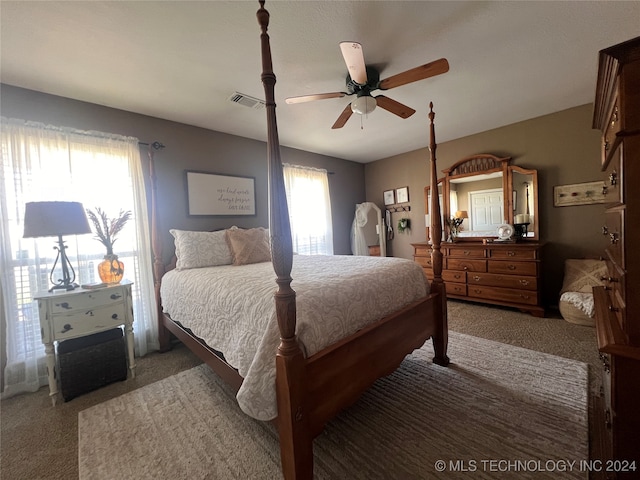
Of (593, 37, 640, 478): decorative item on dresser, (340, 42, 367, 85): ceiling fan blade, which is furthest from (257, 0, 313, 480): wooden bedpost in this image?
(593, 37, 640, 478): decorative item on dresser

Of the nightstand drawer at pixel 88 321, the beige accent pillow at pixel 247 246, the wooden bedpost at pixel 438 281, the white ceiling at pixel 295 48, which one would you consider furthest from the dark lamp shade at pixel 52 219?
the wooden bedpost at pixel 438 281

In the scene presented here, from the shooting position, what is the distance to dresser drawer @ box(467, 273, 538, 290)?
3109 mm

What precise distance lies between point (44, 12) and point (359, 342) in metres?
2.54

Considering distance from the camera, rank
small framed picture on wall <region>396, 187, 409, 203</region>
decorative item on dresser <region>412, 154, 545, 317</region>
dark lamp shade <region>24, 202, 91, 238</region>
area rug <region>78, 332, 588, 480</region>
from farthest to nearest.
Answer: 1. small framed picture on wall <region>396, 187, 409, 203</region>
2. decorative item on dresser <region>412, 154, 545, 317</region>
3. dark lamp shade <region>24, 202, 91, 238</region>
4. area rug <region>78, 332, 588, 480</region>

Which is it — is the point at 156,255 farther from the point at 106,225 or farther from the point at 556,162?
the point at 556,162

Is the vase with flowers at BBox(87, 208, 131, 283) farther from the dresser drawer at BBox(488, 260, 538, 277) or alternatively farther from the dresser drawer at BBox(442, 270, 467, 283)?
the dresser drawer at BBox(488, 260, 538, 277)

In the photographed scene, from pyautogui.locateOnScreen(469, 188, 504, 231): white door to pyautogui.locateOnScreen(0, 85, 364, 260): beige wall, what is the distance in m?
2.62

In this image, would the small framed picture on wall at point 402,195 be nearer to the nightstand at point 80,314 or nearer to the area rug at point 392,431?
the area rug at point 392,431

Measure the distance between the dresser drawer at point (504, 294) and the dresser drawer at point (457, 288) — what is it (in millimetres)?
63

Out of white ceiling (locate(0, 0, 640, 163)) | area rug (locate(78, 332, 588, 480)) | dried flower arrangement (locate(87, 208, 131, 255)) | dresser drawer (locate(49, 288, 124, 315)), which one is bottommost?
area rug (locate(78, 332, 588, 480))

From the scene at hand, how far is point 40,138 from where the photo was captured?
2.17m

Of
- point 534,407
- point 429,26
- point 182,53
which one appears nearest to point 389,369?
point 534,407

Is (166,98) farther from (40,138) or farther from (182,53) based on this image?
(40,138)

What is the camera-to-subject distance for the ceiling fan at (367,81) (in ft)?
5.37
